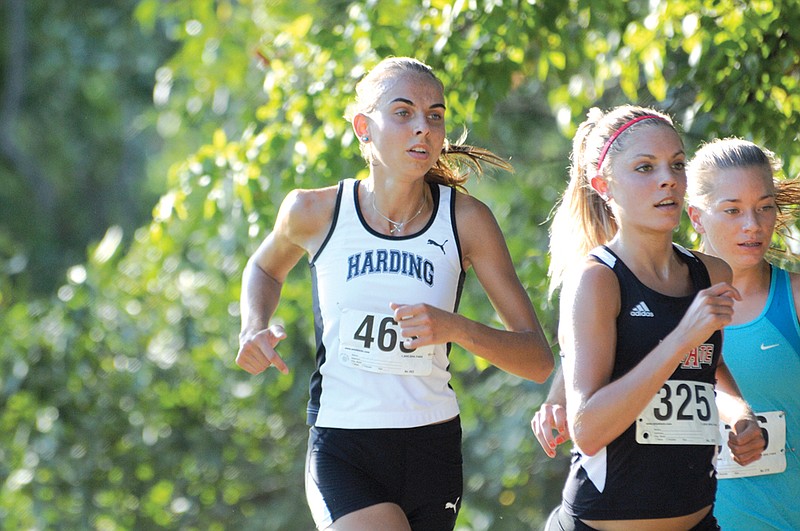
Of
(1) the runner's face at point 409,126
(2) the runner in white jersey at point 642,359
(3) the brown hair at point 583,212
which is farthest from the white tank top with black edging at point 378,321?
(2) the runner in white jersey at point 642,359

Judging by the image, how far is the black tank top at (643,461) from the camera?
2.70 metres

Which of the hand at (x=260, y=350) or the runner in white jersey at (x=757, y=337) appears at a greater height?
the runner in white jersey at (x=757, y=337)

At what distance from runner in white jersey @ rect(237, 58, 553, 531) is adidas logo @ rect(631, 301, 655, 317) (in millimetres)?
499

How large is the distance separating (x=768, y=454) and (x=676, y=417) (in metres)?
0.68

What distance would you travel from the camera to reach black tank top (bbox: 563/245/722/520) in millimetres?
2703

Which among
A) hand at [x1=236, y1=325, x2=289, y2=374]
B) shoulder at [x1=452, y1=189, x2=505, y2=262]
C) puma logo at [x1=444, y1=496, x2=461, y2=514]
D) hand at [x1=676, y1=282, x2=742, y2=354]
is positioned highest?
hand at [x1=676, y1=282, x2=742, y2=354]

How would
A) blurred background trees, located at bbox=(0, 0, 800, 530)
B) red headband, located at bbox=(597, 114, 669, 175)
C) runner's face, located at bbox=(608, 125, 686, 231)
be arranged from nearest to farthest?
runner's face, located at bbox=(608, 125, 686, 231)
red headband, located at bbox=(597, 114, 669, 175)
blurred background trees, located at bbox=(0, 0, 800, 530)

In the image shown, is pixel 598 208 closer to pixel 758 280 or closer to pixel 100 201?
pixel 758 280

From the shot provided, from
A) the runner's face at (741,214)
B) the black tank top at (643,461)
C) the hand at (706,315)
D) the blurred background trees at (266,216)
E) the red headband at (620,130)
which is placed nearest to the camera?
the hand at (706,315)

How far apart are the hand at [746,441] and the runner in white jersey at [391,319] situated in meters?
0.56

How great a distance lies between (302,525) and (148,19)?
13.5 ft

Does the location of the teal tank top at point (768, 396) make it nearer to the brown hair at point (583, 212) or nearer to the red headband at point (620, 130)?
the brown hair at point (583, 212)

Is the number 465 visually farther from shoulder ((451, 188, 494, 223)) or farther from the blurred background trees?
the blurred background trees

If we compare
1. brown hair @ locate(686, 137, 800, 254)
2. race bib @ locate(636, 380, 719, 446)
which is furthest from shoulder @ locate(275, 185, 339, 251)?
race bib @ locate(636, 380, 719, 446)
